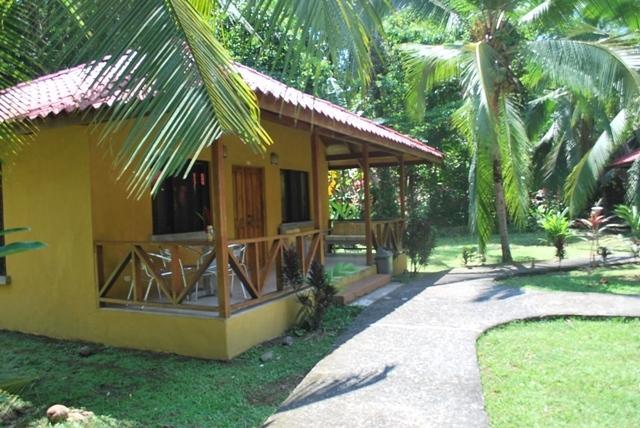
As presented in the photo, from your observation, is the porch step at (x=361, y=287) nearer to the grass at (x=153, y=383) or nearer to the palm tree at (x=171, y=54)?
the grass at (x=153, y=383)

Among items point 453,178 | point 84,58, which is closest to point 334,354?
point 84,58

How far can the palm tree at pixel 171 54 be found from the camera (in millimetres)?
2664

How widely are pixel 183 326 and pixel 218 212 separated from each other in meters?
1.42

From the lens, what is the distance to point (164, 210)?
26.9ft

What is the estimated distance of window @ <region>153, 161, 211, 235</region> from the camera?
8102mm

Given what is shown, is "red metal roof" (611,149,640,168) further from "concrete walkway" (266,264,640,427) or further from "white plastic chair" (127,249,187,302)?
"white plastic chair" (127,249,187,302)

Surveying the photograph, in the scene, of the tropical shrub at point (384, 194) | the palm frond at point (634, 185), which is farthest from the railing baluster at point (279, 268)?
the palm frond at point (634, 185)

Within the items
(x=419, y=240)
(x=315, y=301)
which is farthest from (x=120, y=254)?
(x=419, y=240)

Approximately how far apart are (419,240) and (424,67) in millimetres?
3826

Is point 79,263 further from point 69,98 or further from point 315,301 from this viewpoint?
point 315,301

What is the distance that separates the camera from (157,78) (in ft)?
8.98

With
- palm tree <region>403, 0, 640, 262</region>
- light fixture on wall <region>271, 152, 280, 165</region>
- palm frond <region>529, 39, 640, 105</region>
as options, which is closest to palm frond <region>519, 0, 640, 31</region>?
palm tree <region>403, 0, 640, 262</region>

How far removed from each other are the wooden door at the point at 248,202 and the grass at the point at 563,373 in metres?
5.14

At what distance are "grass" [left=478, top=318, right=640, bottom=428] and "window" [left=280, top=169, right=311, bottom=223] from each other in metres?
5.87
